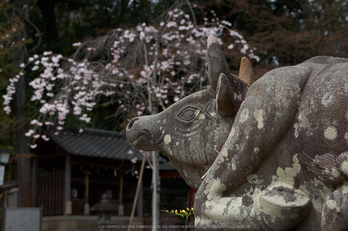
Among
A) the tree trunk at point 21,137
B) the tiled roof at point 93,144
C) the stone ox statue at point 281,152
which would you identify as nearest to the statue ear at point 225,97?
the stone ox statue at point 281,152

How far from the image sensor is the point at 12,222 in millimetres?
10648

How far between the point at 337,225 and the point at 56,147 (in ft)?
45.6

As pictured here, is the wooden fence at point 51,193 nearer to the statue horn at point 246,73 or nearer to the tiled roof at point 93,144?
the tiled roof at point 93,144

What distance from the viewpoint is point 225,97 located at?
235cm

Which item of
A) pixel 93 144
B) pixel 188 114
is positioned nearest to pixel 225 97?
pixel 188 114

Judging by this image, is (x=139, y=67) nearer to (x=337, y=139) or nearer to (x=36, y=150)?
(x=36, y=150)

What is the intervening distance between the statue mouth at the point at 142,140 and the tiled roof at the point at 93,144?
→ 11053 mm

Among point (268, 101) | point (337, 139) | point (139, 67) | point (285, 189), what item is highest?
point (139, 67)

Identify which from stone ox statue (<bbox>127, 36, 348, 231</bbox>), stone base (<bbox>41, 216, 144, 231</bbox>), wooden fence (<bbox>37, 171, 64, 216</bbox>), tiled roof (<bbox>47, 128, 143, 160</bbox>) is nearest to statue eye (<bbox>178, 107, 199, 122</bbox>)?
stone ox statue (<bbox>127, 36, 348, 231</bbox>)

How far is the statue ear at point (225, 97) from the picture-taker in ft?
7.60

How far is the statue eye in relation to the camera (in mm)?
2623

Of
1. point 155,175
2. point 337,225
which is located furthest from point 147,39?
point 337,225

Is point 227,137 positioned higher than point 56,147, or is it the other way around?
point 56,147

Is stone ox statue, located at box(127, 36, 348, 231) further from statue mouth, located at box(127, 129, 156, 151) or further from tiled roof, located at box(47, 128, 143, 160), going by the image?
tiled roof, located at box(47, 128, 143, 160)
